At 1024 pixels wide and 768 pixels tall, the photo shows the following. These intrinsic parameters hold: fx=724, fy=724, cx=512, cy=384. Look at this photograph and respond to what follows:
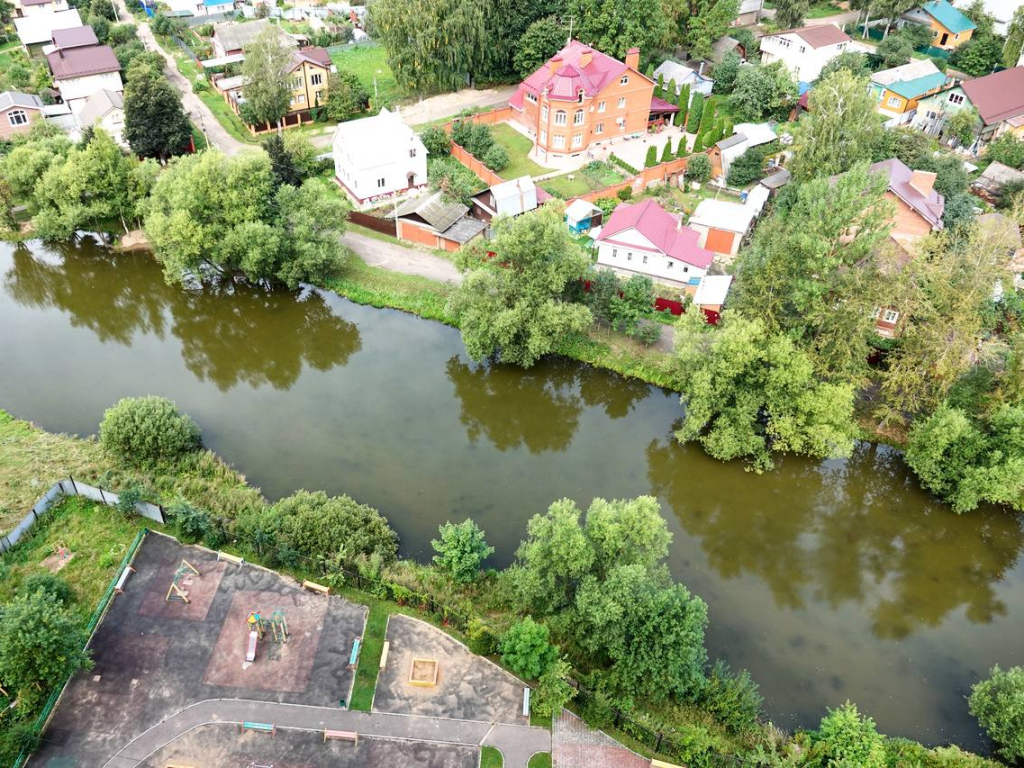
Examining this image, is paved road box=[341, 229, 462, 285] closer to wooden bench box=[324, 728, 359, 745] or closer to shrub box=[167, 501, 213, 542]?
shrub box=[167, 501, 213, 542]

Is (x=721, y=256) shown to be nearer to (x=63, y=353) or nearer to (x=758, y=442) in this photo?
(x=758, y=442)

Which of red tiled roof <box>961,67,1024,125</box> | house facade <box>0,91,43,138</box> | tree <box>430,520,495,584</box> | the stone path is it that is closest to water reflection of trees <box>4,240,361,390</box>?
house facade <box>0,91,43,138</box>

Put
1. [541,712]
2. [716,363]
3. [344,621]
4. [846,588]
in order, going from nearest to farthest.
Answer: [541,712], [344,621], [846,588], [716,363]

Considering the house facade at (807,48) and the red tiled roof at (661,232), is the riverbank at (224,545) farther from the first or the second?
the house facade at (807,48)

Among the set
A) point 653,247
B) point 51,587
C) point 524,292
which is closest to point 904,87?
point 653,247

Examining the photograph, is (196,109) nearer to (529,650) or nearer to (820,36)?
(820,36)

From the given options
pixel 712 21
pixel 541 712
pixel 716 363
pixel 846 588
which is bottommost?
pixel 846 588

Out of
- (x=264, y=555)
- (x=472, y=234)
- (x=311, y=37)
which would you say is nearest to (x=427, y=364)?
(x=472, y=234)
